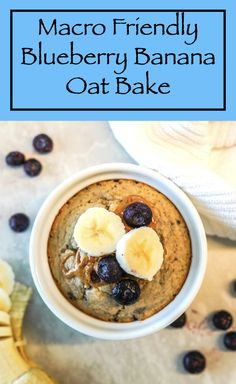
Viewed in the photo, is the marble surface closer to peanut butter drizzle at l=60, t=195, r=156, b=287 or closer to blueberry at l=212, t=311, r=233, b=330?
blueberry at l=212, t=311, r=233, b=330

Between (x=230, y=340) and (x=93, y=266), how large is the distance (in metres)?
0.57

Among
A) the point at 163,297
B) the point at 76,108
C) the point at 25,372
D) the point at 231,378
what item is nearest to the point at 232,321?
the point at 231,378

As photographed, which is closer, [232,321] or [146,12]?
[146,12]

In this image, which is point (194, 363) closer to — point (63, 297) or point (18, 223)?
point (63, 297)

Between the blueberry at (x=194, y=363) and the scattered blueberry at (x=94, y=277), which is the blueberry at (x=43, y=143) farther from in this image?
the blueberry at (x=194, y=363)

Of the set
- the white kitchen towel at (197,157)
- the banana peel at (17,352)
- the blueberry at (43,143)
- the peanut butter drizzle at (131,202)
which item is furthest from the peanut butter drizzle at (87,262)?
the blueberry at (43,143)

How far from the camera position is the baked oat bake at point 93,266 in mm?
1605

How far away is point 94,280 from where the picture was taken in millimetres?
1579

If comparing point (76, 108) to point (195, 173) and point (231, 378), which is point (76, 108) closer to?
point (195, 173)

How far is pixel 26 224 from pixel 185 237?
0.52 m

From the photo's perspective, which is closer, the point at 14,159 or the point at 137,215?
the point at 137,215

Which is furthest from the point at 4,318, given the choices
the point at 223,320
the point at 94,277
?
the point at 223,320

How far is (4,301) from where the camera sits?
6.12 ft

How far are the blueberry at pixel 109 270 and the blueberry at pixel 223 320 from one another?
491 millimetres
